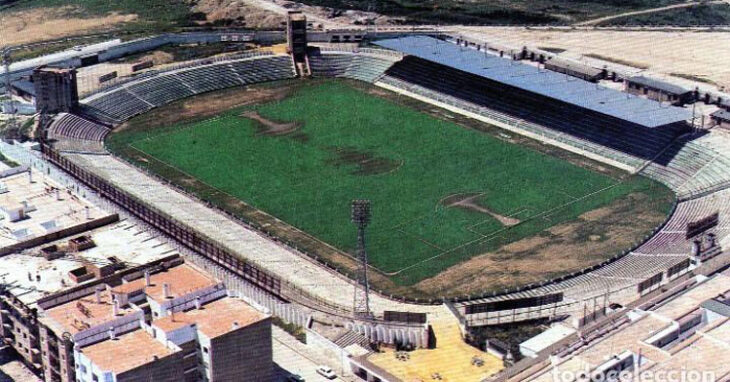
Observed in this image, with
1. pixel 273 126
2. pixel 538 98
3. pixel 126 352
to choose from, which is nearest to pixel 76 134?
pixel 273 126

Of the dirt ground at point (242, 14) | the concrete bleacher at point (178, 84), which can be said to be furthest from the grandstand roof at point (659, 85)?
the dirt ground at point (242, 14)

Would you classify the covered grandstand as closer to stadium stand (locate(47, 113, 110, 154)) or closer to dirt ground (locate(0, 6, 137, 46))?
stadium stand (locate(47, 113, 110, 154))

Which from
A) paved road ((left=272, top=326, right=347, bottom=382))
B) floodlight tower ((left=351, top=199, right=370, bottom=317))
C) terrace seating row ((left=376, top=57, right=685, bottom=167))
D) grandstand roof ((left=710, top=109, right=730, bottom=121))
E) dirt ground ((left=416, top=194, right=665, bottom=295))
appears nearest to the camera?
paved road ((left=272, top=326, right=347, bottom=382))

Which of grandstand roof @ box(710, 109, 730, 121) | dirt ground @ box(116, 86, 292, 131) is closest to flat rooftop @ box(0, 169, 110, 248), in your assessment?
dirt ground @ box(116, 86, 292, 131)

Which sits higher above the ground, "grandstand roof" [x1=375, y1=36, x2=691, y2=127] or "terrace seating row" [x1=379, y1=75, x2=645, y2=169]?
"grandstand roof" [x1=375, y1=36, x2=691, y2=127]

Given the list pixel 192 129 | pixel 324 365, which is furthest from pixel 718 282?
pixel 192 129

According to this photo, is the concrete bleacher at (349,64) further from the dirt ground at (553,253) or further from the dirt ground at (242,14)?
the dirt ground at (553,253)
